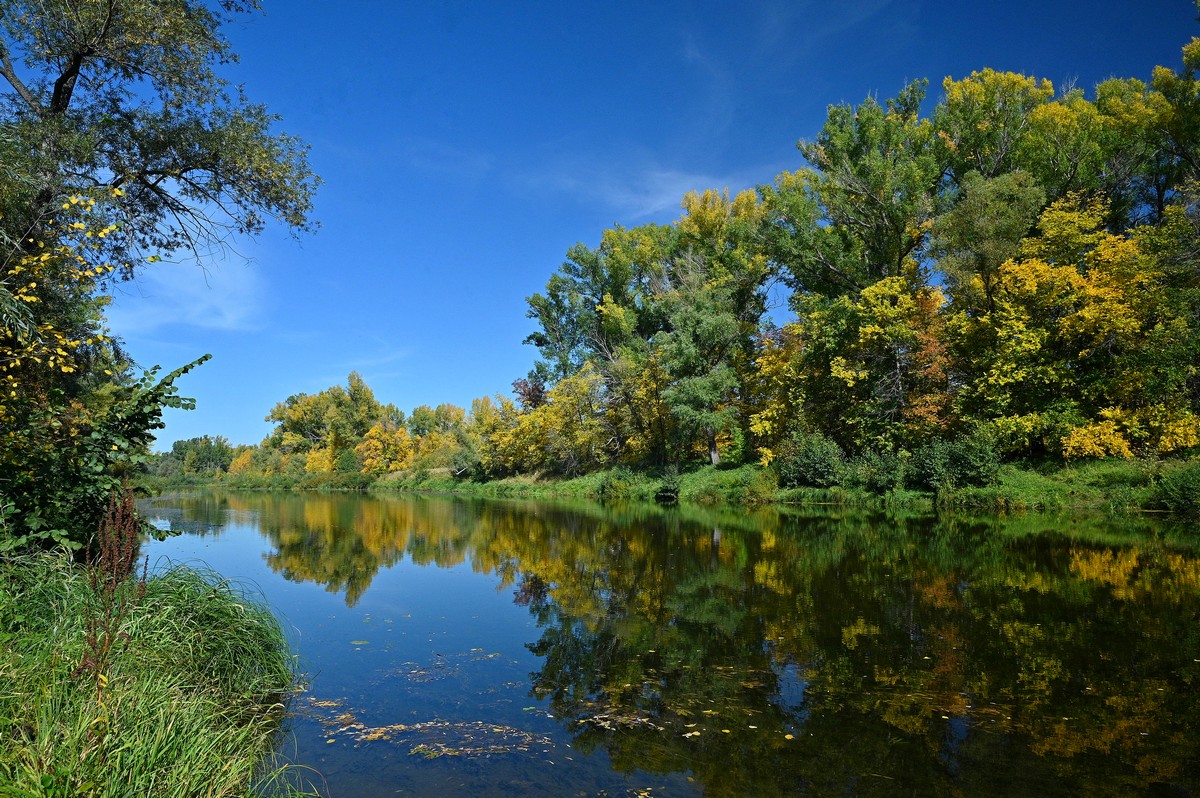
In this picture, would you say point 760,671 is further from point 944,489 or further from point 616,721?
point 944,489

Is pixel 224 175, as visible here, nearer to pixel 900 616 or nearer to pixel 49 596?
pixel 49 596

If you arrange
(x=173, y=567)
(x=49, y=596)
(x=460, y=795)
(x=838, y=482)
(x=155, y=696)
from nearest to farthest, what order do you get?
(x=155, y=696) → (x=460, y=795) → (x=49, y=596) → (x=173, y=567) → (x=838, y=482)

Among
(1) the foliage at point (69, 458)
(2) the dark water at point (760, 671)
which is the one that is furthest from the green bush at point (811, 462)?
(1) the foliage at point (69, 458)

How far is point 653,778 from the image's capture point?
4547 mm

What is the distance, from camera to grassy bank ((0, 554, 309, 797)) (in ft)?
9.77

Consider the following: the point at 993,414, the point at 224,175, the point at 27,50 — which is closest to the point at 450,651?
the point at 224,175

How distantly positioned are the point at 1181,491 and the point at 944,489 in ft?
22.0

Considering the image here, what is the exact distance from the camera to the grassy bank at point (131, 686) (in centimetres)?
298

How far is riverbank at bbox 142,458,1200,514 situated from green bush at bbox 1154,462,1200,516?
0.02 metres

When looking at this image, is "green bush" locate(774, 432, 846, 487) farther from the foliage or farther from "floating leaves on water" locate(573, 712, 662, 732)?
the foliage

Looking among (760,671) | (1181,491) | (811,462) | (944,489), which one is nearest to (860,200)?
(811,462)

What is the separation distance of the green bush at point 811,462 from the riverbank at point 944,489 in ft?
1.52

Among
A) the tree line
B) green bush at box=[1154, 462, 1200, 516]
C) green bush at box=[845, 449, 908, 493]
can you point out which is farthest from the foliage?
green bush at box=[845, 449, 908, 493]

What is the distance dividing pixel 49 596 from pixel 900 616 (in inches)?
381
